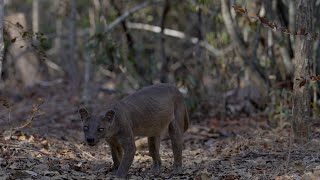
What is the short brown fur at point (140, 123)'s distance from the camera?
7.85m

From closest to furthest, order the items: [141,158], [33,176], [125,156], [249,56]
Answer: [33,176] → [125,156] → [141,158] → [249,56]

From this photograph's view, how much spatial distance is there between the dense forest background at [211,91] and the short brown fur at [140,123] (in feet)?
1.18

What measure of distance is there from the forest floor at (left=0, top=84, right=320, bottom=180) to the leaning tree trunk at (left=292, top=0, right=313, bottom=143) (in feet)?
0.83

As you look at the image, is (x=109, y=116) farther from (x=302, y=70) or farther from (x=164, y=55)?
(x=164, y=55)

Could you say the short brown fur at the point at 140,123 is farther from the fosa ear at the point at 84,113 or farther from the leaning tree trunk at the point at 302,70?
the leaning tree trunk at the point at 302,70

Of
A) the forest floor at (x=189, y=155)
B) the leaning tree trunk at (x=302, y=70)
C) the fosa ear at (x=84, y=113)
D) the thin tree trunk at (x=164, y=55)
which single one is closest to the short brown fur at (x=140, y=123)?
the fosa ear at (x=84, y=113)

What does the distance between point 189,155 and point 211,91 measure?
5.70 m

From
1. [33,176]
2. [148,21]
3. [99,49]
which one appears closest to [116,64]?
[99,49]

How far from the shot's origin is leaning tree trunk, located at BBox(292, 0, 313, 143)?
8.55 m

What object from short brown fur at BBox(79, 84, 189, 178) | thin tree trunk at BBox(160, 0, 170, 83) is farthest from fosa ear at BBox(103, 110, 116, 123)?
thin tree trunk at BBox(160, 0, 170, 83)

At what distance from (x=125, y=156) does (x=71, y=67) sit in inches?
421

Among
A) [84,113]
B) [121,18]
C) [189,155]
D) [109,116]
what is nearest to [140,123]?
[109,116]

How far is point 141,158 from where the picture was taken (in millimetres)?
9609

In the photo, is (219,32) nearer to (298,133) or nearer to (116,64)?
(116,64)
